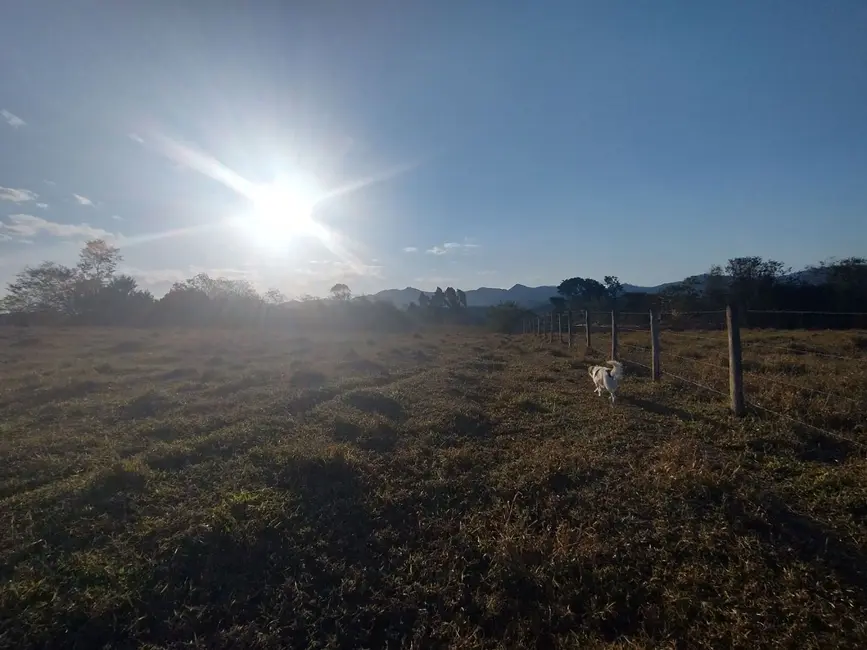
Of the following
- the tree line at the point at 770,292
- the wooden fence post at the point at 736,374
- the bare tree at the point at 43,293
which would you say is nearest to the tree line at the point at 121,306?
the bare tree at the point at 43,293

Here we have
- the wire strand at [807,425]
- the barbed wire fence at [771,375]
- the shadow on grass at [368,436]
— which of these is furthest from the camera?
the shadow on grass at [368,436]

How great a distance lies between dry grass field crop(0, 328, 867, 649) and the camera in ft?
10.2

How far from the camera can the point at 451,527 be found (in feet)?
14.1

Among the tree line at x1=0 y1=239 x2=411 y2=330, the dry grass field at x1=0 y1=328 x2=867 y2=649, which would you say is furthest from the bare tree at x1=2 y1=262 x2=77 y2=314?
the dry grass field at x1=0 y1=328 x2=867 y2=649

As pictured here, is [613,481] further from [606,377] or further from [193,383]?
[193,383]

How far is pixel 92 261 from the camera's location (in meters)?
49.2

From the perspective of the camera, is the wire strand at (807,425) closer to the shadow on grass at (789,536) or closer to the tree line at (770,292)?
the shadow on grass at (789,536)

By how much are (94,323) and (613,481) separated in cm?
5126

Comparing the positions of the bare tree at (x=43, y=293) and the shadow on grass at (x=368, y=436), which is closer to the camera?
the shadow on grass at (x=368, y=436)

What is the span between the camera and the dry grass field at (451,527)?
122 inches

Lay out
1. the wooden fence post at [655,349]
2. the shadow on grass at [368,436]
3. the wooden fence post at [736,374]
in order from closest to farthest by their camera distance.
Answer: the shadow on grass at [368,436], the wooden fence post at [736,374], the wooden fence post at [655,349]

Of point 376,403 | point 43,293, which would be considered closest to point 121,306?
point 43,293

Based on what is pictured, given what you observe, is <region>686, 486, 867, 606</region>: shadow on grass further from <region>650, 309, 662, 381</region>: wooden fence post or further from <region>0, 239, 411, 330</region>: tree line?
<region>0, 239, 411, 330</region>: tree line

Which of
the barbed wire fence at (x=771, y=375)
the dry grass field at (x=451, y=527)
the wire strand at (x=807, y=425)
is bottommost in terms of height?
the dry grass field at (x=451, y=527)
